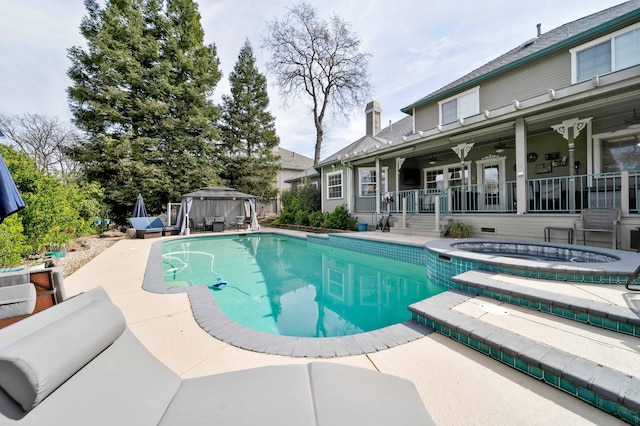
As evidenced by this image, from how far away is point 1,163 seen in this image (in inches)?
109

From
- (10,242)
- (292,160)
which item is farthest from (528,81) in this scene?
(292,160)

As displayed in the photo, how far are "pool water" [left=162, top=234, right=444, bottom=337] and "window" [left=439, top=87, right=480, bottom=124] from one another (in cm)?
688

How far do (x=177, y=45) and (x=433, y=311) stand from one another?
2130cm

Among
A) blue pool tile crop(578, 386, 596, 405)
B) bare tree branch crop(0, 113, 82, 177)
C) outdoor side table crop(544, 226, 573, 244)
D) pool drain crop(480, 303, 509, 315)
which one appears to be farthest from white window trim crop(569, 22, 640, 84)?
bare tree branch crop(0, 113, 82, 177)

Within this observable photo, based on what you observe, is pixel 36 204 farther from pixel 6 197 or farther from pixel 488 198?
pixel 488 198

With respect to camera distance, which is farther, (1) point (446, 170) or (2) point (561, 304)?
(1) point (446, 170)

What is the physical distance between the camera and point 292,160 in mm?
28469

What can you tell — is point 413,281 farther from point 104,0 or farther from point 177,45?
point 104,0

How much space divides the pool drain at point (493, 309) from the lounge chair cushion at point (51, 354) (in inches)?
142

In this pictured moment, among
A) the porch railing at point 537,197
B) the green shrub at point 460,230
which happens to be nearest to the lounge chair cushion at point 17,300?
the green shrub at point 460,230

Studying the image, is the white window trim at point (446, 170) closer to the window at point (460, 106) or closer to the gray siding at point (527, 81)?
the window at point (460, 106)

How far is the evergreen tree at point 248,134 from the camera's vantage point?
786 inches

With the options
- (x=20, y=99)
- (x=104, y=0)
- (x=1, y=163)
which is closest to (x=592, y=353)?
(x=1, y=163)

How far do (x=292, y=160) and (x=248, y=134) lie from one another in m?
8.63
